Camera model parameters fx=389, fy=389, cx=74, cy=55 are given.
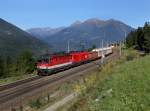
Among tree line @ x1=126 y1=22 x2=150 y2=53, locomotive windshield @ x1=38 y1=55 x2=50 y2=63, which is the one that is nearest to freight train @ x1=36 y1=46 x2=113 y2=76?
locomotive windshield @ x1=38 y1=55 x2=50 y2=63

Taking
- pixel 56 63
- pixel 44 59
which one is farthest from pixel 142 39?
pixel 44 59

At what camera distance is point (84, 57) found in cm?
8456

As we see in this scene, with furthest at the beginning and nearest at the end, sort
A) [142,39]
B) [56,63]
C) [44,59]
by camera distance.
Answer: [142,39]
[56,63]
[44,59]

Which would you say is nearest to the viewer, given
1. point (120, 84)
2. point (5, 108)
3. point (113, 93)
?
point (113, 93)

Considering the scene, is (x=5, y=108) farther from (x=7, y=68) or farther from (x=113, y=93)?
(x=7, y=68)

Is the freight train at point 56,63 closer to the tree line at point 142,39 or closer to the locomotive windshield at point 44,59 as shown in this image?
the locomotive windshield at point 44,59

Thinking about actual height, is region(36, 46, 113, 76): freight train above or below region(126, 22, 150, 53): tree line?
below

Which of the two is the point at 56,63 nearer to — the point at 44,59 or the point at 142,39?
the point at 44,59

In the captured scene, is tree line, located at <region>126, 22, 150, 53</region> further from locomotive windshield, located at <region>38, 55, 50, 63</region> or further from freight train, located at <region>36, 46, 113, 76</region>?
locomotive windshield, located at <region>38, 55, 50, 63</region>

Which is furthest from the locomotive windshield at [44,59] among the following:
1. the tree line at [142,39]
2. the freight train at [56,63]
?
the tree line at [142,39]

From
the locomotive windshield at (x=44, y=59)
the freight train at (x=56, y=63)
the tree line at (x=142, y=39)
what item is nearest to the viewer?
the freight train at (x=56, y=63)

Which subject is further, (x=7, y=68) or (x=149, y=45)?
(x=7, y=68)

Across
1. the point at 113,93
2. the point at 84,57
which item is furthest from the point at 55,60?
the point at 113,93

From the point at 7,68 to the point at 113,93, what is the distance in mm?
95065
